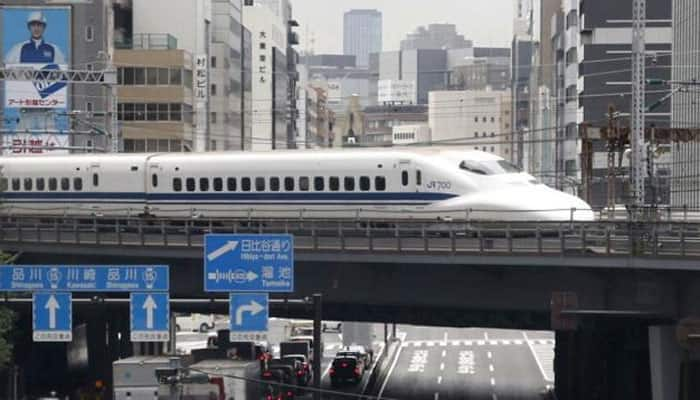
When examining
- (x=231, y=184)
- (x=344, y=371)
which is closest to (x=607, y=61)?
(x=344, y=371)

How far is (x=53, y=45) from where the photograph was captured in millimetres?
118125

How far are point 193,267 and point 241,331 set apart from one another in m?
10.8

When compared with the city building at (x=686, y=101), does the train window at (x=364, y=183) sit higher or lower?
lower

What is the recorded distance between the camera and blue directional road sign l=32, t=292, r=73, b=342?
5156cm

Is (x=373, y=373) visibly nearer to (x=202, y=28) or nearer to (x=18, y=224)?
(x=18, y=224)

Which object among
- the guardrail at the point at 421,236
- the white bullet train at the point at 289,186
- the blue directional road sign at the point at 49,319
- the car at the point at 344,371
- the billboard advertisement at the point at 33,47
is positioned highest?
the billboard advertisement at the point at 33,47

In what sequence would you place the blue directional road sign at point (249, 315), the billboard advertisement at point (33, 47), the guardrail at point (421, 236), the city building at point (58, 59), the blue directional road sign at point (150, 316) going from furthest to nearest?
the billboard advertisement at point (33, 47)
the city building at point (58, 59)
the guardrail at point (421, 236)
the blue directional road sign at point (150, 316)
the blue directional road sign at point (249, 315)

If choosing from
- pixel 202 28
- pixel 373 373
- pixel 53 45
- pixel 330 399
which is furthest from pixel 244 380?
pixel 202 28

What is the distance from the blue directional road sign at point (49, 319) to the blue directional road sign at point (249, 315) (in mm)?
5197

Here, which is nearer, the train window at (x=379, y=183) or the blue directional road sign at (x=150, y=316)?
the blue directional road sign at (x=150, y=316)

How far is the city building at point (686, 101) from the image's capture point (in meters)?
109

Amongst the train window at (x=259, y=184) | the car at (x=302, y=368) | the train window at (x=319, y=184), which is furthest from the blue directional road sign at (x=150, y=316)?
the car at (x=302, y=368)

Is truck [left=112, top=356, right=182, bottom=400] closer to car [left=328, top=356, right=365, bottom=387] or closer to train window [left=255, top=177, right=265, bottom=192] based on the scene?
train window [left=255, top=177, right=265, bottom=192]

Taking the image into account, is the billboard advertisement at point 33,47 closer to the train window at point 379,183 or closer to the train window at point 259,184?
the train window at point 259,184
